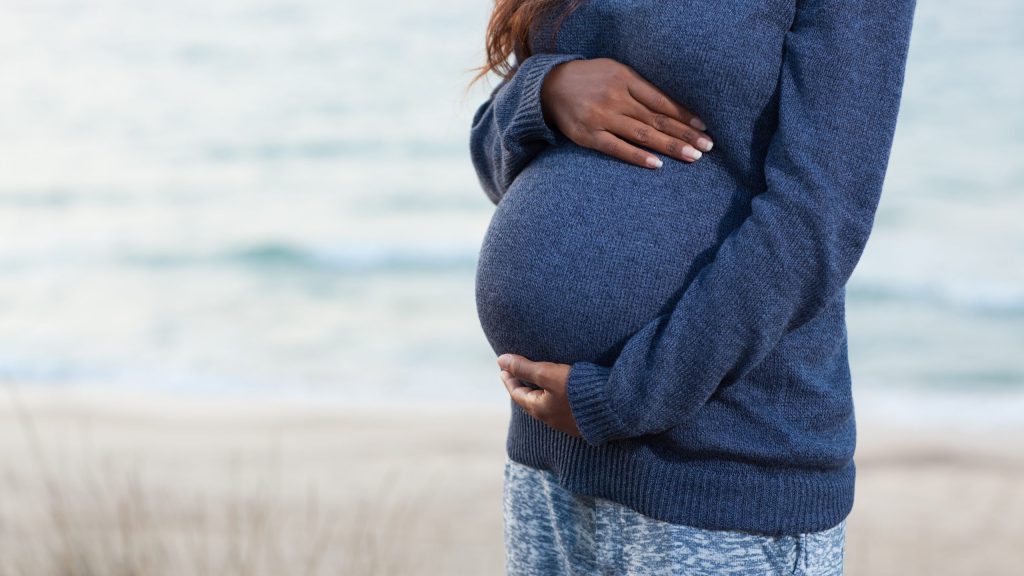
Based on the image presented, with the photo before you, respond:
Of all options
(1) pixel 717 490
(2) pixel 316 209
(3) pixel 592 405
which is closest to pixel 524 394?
(3) pixel 592 405

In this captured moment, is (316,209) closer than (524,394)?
No

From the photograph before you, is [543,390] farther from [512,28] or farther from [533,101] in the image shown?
[512,28]

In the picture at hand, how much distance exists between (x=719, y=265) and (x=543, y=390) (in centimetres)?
28

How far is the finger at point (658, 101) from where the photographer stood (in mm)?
1197

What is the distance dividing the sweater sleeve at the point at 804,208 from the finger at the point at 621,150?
0.16m

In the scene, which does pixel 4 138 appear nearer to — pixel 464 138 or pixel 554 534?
pixel 464 138

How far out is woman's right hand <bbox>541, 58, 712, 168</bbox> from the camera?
3.92 feet

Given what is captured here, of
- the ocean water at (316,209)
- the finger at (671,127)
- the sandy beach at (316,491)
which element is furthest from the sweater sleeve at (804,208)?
the sandy beach at (316,491)

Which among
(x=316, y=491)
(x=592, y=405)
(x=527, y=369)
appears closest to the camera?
(x=592, y=405)

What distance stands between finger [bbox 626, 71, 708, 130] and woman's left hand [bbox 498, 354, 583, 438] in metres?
0.32

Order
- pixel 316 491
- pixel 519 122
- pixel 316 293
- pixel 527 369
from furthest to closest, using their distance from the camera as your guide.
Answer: pixel 316 293 → pixel 316 491 → pixel 519 122 → pixel 527 369

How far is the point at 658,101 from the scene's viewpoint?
1216 millimetres

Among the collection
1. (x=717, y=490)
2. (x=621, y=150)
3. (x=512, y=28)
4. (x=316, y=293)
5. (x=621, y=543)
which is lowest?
(x=316, y=293)

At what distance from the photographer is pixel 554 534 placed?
53.1 inches
